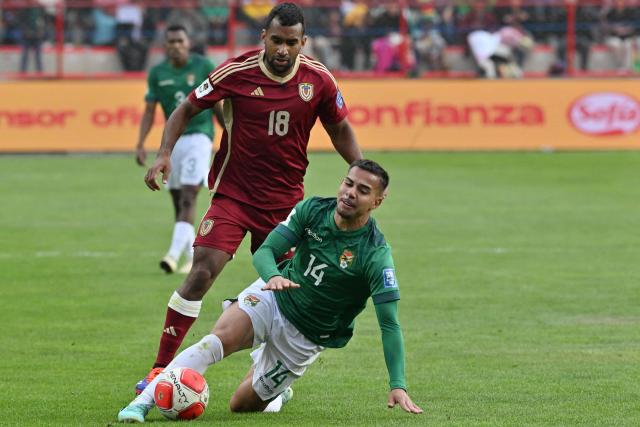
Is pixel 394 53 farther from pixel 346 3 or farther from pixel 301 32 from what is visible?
pixel 301 32

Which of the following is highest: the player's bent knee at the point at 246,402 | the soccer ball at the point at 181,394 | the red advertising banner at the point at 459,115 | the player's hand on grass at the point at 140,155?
the soccer ball at the point at 181,394

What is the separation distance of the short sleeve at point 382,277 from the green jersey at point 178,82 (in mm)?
7070

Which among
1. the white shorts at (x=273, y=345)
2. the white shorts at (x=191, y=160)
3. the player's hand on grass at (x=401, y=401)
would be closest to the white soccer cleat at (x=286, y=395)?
the white shorts at (x=273, y=345)

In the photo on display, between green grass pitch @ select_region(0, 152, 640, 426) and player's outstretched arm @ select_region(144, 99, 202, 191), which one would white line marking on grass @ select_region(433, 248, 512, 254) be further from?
player's outstretched arm @ select_region(144, 99, 202, 191)

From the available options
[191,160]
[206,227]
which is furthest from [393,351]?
[191,160]

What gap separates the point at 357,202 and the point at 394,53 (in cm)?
2281

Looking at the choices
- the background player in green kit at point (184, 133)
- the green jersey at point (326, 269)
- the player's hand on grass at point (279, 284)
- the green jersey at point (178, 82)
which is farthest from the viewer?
the green jersey at point (178, 82)

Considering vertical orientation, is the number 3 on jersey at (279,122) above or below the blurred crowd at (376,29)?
above

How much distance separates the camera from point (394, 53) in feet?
97.4

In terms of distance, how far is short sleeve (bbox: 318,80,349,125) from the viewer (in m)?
8.70

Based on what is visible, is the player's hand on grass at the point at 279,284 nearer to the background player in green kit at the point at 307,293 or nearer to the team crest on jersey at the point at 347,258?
the background player in green kit at the point at 307,293

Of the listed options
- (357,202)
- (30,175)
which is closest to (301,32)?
(357,202)

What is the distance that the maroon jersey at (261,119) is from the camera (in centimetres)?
856

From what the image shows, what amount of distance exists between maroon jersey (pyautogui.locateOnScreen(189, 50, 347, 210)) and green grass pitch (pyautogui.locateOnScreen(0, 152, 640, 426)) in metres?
1.27
